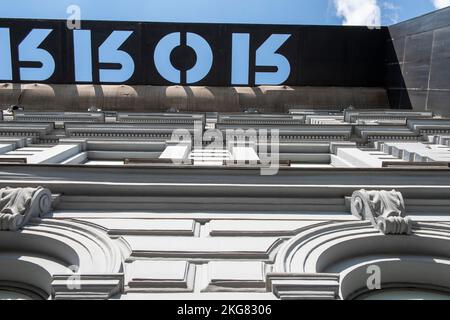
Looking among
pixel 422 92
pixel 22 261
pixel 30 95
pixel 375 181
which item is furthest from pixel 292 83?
pixel 22 261

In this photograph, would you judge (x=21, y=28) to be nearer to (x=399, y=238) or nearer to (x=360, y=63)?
(x=360, y=63)

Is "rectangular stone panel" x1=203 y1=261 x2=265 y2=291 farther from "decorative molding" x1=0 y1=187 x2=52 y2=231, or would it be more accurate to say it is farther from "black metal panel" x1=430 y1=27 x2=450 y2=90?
"black metal panel" x1=430 y1=27 x2=450 y2=90

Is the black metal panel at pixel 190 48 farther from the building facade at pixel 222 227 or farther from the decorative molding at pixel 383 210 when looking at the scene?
the decorative molding at pixel 383 210

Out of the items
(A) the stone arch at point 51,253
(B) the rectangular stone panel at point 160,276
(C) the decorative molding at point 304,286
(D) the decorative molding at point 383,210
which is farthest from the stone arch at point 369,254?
(A) the stone arch at point 51,253

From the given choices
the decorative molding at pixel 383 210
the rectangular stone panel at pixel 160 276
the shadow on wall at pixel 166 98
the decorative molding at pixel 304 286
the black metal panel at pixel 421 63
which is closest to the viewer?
the decorative molding at pixel 304 286

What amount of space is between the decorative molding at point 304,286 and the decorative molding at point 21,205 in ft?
12.2

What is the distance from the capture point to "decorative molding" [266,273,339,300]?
170 inches

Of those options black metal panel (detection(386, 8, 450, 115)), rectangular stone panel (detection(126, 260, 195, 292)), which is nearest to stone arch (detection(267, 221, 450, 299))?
rectangular stone panel (detection(126, 260, 195, 292))

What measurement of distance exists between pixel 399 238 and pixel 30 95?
1954 cm

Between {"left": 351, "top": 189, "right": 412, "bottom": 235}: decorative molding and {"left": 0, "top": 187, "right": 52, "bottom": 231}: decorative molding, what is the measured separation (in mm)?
5074

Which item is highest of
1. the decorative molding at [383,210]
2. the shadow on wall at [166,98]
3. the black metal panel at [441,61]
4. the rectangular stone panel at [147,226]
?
the black metal panel at [441,61]

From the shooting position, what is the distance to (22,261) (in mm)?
5449

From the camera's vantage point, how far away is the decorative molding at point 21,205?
5512mm

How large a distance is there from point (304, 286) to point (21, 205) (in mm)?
4282
